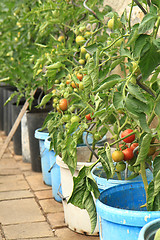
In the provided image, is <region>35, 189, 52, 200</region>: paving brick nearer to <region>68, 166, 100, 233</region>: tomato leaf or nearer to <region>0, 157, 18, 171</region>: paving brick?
<region>0, 157, 18, 171</region>: paving brick

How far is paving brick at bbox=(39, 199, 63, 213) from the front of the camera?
2758 mm

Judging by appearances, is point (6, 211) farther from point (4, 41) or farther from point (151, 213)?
point (4, 41)

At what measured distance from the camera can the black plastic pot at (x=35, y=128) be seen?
3.57m

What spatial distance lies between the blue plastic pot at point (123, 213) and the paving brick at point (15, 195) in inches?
55.8

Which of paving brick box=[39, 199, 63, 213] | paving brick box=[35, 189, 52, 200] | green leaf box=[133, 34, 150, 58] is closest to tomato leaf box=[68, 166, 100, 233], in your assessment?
green leaf box=[133, 34, 150, 58]

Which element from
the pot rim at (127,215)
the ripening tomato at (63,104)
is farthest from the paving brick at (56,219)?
the pot rim at (127,215)

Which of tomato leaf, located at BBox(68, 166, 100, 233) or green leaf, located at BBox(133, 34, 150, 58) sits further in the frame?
tomato leaf, located at BBox(68, 166, 100, 233)

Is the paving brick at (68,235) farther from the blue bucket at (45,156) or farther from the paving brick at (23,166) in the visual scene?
the paving brick at (23,166)

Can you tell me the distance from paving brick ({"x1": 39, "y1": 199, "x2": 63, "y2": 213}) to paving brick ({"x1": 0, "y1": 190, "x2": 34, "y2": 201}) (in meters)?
0.18

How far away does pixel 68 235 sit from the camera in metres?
2.36

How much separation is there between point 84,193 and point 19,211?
131 centimetres

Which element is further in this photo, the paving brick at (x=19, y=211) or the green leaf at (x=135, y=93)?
the paving brick at (x=19, y=211)

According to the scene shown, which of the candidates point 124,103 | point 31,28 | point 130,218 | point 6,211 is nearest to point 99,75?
point 124,103

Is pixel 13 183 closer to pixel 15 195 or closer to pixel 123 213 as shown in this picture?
pixel 15 195
